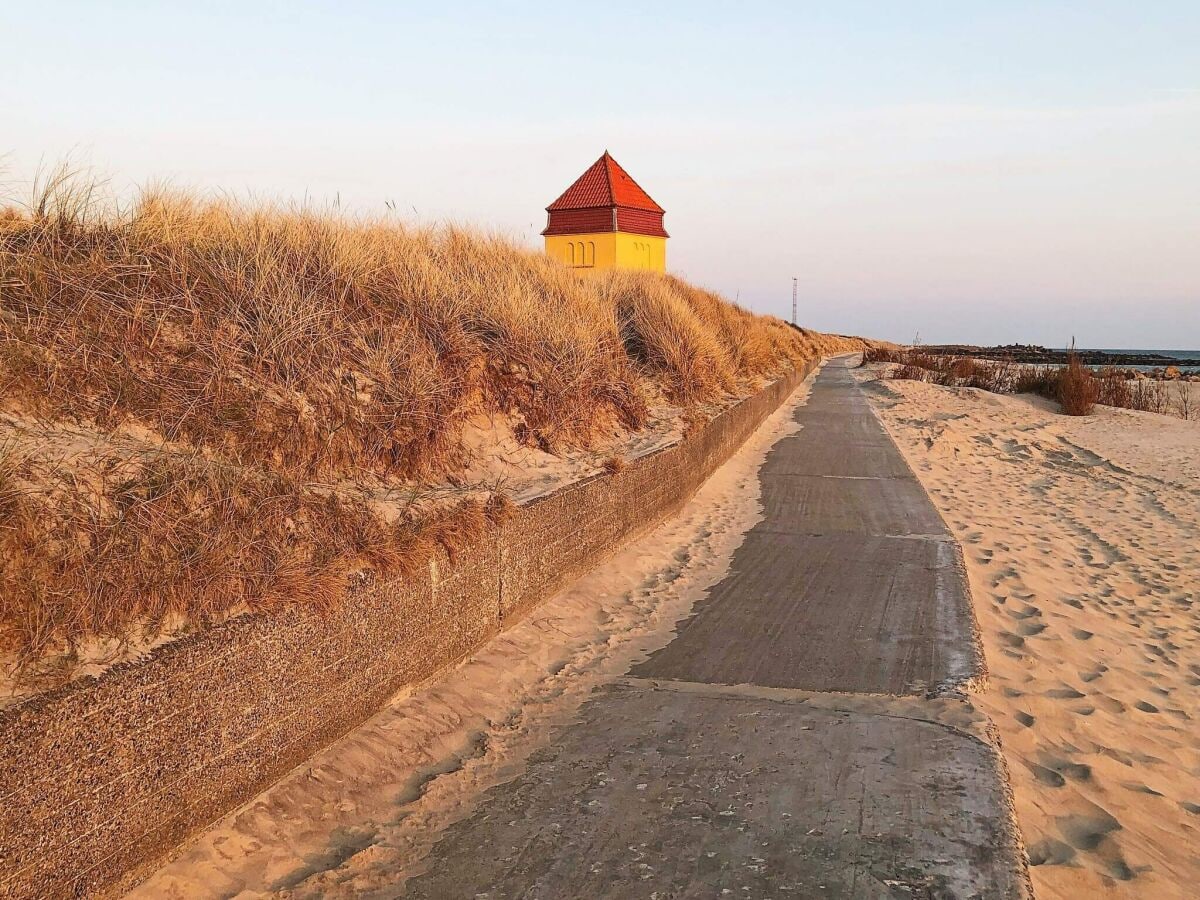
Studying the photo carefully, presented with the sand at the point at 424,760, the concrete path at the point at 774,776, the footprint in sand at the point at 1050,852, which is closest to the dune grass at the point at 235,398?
the sand at the point at 424,760

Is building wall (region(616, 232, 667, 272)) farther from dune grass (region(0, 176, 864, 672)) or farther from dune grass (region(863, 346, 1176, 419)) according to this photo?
dune grass (region(0, 176, 864, 672))

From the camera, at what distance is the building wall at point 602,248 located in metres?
28.4

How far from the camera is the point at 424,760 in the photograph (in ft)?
10.6

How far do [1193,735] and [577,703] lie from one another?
263cm

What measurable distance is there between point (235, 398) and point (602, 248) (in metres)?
25.4

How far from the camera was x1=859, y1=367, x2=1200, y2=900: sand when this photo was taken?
2.69 m

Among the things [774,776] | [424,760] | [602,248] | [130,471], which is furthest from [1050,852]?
[602,248]

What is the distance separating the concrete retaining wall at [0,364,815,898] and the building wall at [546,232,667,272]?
2498cm

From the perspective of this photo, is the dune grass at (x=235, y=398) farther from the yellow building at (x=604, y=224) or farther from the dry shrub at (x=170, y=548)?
the yellow building at (x=604, y=224)

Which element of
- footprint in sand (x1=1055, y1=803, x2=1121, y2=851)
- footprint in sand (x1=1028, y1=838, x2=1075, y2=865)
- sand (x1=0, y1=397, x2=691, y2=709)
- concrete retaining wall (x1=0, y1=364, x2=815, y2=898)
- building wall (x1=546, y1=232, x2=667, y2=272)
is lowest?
footprint in sand (x1=1055, y1=803, x2=1121, y2=851)

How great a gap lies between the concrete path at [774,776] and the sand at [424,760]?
142 mm

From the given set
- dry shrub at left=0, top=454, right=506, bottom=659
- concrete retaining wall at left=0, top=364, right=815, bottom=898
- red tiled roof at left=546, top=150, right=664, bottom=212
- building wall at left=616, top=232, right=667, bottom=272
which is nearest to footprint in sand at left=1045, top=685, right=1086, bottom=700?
concrete retaining wall at left=0, top=364, right=815, bottom=898

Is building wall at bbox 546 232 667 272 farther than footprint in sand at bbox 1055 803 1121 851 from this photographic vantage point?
Yes

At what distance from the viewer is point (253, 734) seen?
278 centimetres
